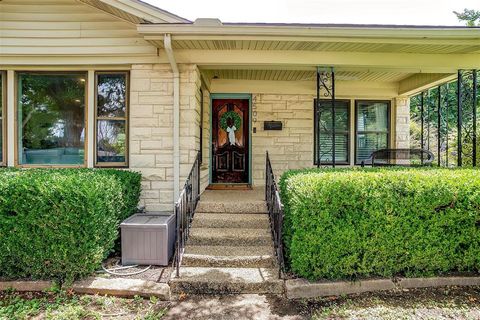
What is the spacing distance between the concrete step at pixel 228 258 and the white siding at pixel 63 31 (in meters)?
3.17

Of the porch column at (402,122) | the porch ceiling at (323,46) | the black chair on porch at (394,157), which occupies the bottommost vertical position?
the black chair on porch at (394,157)

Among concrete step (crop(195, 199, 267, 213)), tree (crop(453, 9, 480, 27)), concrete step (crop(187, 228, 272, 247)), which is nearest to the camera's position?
concrete step (crop(187, 228, 272, 247))

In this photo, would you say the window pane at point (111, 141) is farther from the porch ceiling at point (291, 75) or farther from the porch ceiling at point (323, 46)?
the porch ceiling at point (291, 75)

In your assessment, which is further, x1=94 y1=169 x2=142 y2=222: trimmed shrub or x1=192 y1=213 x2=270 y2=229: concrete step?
x1=192 y1=213 x2=270 y2=229: concrete step

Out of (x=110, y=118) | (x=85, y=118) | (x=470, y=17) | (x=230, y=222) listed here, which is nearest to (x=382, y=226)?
(x=230, y=222)

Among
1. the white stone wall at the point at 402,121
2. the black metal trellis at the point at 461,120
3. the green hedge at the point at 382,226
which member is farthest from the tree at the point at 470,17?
the green hedge at the point at 382,226

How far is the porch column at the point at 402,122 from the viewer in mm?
6891

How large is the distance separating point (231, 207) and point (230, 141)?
253 centimetres

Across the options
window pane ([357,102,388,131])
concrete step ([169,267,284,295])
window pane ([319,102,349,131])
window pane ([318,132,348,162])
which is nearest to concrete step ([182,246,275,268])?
concrete step ([169,267,284,295])

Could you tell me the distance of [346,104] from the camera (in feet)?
22.9

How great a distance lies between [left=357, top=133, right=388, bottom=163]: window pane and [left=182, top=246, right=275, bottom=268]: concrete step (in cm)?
427

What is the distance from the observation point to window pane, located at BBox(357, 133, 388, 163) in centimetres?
702

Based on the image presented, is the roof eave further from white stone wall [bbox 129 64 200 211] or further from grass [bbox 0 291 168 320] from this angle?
grass [bbox 0 291 168 320]

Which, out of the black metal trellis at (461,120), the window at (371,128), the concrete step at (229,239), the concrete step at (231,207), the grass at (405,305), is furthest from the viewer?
the window at (371,128)
